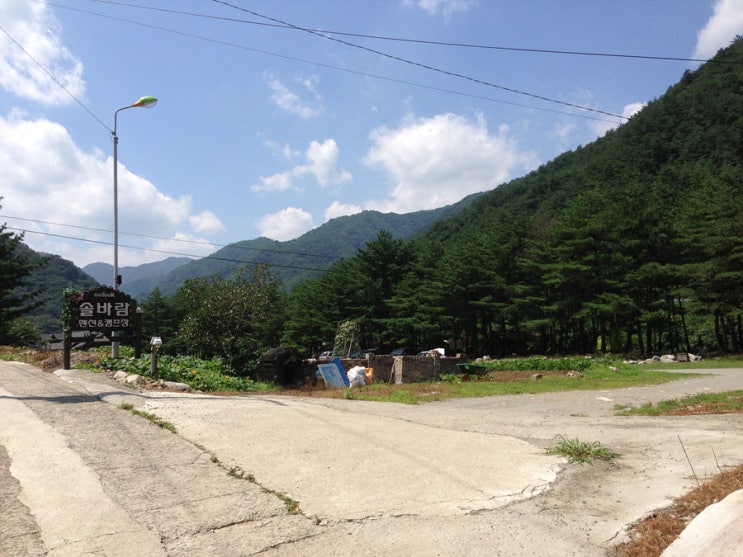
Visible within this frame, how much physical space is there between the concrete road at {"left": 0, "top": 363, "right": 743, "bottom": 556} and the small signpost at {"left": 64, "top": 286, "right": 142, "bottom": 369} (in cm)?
553

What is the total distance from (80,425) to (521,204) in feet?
302

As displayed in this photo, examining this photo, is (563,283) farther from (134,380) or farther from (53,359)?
(134,380)

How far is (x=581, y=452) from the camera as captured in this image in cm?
724

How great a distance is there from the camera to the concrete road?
462 cm

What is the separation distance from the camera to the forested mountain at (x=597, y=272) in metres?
39.0

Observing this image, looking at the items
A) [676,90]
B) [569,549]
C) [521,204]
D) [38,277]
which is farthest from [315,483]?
[38,277]

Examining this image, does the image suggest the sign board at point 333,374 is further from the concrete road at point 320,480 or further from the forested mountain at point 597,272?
the forested mountain at point 597,272

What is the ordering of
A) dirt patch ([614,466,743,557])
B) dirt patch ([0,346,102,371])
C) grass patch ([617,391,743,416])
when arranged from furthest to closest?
dirt patch ([0,346,102,371]), grass patch ([617,391,743,416]), dirt patch ([614,466,743,557])

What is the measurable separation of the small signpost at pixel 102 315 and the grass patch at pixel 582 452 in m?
13.2

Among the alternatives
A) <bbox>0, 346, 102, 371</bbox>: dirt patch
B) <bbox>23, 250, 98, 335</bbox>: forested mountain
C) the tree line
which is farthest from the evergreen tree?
<bbox>23, 250, 98, 335</bbox>: forested mountain

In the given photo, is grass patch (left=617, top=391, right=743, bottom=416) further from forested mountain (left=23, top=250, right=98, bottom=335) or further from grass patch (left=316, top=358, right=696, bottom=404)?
forested mountain (left=23, top=250, right=98, bottom=335)

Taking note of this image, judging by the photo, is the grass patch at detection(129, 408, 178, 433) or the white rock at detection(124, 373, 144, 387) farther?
the white rock at detection(124, 373, 144, 387)

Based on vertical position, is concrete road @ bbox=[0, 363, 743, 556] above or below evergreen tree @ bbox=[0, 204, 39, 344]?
below

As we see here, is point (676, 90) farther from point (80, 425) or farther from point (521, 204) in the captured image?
point (80, 425)
